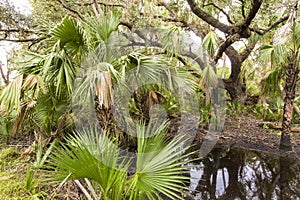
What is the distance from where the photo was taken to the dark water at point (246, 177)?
298cm

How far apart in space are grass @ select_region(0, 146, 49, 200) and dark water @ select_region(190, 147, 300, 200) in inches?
70.6

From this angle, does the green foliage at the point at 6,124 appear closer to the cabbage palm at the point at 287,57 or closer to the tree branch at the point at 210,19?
the tree branch at the point at 210,19

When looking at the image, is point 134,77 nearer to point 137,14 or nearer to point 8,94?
point 8,94

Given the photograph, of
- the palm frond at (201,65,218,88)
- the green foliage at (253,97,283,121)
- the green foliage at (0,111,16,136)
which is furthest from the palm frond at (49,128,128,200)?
the green foliage at (253,97,283,121)

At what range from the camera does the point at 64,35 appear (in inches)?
120

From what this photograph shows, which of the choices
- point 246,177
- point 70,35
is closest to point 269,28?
point 246,177

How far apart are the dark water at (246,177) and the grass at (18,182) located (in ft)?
5.89

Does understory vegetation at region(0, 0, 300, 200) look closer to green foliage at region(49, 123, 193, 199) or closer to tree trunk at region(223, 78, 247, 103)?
green foliage at region(49, 123, 193, 199)

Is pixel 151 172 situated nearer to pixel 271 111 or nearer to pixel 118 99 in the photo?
pixel 118 99

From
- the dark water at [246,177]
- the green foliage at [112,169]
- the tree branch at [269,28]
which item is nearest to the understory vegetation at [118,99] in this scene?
the green foliage at [112,169]

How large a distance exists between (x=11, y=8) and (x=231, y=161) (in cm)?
586

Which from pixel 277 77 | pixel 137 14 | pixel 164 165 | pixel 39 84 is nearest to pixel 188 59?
pixel 137 14

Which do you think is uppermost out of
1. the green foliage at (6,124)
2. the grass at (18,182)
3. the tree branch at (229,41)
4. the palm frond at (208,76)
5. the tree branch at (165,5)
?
the tree branch at (165,5)

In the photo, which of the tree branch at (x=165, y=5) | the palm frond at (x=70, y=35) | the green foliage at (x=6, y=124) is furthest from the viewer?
the tree branch at (x=165, y=5)
